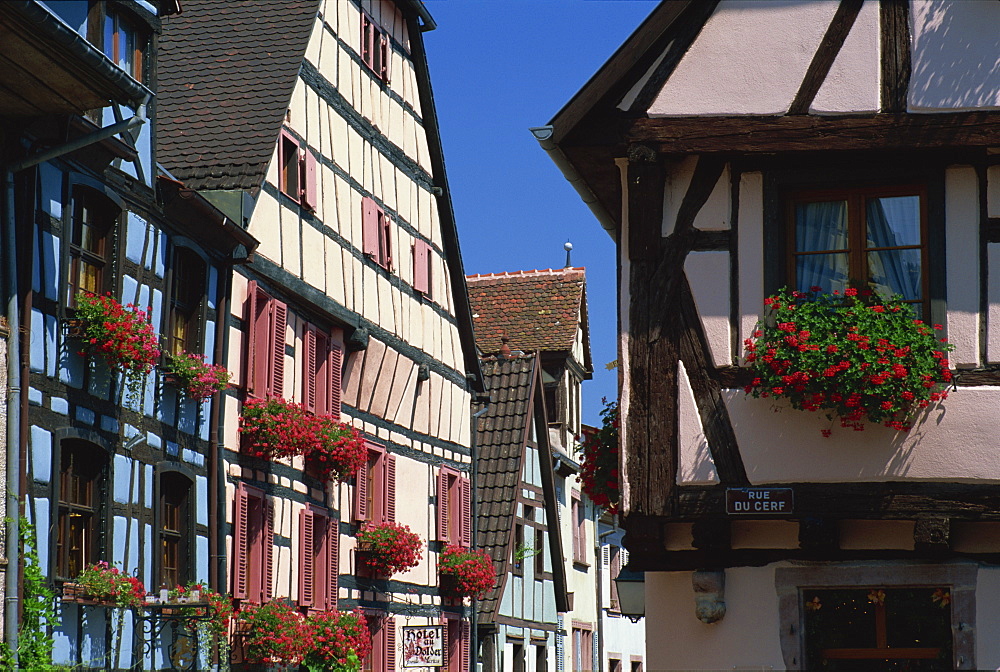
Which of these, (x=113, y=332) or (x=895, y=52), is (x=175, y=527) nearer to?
(x=113, y=332)

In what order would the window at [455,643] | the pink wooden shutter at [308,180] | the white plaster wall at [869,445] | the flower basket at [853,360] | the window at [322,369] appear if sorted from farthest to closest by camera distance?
the window at [455,643], the window at [322,369], the pink wooden shutter at [308,180], the white plaster wall at [869,445], the flower basket at [853,360]

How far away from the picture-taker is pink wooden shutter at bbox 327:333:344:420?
18.8 m

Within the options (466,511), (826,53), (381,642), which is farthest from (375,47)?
(826,53)

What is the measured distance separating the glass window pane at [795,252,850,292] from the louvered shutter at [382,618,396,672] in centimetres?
1070

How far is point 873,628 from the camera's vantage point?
11.2m

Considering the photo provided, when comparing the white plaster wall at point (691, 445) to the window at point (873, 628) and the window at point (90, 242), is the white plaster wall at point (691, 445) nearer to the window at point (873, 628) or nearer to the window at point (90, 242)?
the window at point (873, 628)

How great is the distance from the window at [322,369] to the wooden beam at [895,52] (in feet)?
29.7

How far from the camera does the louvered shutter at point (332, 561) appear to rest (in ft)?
61.0

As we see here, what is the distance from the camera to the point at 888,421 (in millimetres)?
10477

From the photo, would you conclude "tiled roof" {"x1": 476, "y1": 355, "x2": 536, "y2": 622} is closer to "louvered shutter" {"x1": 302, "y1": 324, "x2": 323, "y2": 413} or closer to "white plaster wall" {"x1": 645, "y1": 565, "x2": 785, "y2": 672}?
"louvered shutter" {"x1": 302, "y1": 324, "x2": 323, "y2": 413}

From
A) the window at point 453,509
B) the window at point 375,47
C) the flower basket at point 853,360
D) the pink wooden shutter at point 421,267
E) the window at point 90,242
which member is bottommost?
the window at point 453,509

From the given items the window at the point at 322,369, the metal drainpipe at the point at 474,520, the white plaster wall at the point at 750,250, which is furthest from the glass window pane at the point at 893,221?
the metal drainpipe at the point at 474,520

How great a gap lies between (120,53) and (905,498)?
26.0 ft

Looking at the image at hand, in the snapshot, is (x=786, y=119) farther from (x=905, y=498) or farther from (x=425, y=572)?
(x=425, y=572)
